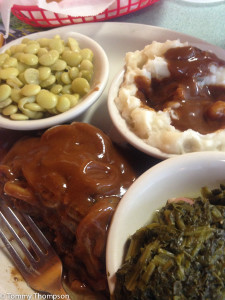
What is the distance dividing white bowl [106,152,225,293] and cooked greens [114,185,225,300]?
6.4 inches

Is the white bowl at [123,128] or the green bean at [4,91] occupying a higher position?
the green bean at [4,91]

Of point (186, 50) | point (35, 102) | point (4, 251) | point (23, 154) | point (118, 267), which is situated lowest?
point (4, 251)

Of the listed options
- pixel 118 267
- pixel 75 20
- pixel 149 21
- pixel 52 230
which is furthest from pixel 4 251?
pixel 149 21

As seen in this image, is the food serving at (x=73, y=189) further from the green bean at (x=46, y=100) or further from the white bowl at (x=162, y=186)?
the green bean at (x=46, y=100)

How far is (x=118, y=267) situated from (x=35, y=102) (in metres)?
1.95

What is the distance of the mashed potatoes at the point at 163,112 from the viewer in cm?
274

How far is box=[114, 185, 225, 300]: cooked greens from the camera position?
1.89 metres

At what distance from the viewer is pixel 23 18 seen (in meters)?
4.49

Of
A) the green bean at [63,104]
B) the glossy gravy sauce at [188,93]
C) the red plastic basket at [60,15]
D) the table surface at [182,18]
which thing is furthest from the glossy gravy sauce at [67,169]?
the table surface at [182,18]

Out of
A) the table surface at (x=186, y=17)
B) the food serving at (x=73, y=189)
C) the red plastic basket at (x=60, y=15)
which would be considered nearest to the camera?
the food serving at (x=73, y=189)

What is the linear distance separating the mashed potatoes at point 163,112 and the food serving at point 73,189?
37 centimetres

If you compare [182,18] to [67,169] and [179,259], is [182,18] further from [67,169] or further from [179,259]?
[179,259]

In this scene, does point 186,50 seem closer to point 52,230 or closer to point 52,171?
point 52,171

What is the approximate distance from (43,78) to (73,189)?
4.51 feet
